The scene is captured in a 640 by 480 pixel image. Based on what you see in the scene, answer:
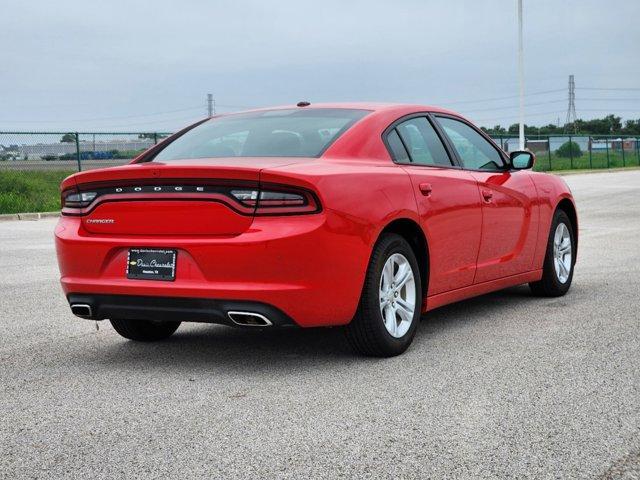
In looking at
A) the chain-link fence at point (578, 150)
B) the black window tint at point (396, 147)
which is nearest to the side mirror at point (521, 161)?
the black window tint at point (396, 147)

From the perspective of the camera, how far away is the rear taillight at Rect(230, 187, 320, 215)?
526 cm

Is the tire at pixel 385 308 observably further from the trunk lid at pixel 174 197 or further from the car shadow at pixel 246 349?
the trunk lid at pixel 174 197

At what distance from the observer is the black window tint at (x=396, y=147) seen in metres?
6.27

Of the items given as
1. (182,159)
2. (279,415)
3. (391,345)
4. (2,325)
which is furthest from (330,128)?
(2,325)

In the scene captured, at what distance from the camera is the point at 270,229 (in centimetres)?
522

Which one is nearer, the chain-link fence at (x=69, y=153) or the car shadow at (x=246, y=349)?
the car shadow at (x=246, y=349)

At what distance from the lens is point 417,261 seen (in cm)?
631

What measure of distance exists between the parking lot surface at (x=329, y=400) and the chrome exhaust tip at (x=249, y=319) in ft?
1.03

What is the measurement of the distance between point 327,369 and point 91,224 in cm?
157

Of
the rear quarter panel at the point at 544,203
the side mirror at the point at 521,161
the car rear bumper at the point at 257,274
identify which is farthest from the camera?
the rear quarter panel at the point at 544,203

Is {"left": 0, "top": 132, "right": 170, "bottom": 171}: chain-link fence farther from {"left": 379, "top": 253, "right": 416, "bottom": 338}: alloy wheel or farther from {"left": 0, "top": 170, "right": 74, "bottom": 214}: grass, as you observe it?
{"left": 379, "top": 253, "right": 416, "bottom": 338}: alloy wheel

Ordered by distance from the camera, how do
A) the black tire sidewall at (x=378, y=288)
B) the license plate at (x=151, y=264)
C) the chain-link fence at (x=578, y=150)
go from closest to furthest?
1. the license plate at (x=151, y=264)
2. the black tire sidewall at (x=378, y=288)
3. the chain-link fence at (x=578, y=150)

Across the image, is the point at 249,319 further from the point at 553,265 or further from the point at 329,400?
the point at 553,265

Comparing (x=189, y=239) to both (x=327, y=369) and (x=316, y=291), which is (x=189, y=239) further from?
(x=327, y=369)
